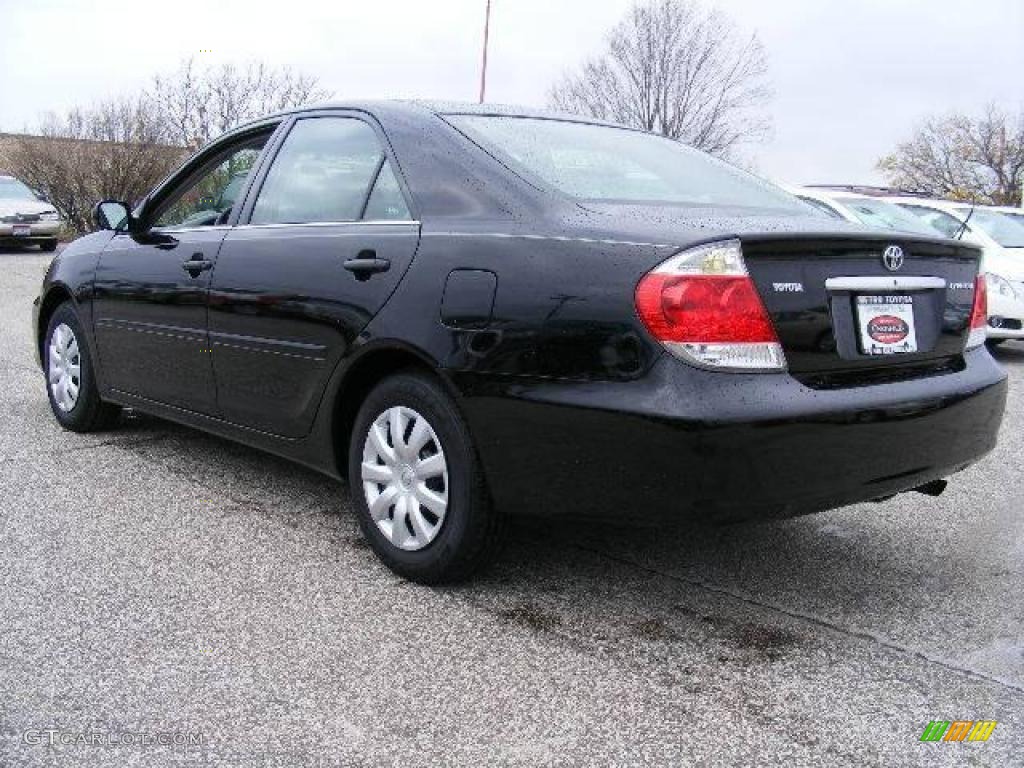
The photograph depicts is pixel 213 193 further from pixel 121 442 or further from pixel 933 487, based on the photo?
pixel 933 487

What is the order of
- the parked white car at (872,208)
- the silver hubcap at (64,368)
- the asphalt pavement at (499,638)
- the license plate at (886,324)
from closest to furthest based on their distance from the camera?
the asphalt pavement at (499,638) → the license plate at (886,324) → the silver hubcap at (64,368) → the parked white car at (872,208)

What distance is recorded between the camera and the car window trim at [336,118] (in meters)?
3.65

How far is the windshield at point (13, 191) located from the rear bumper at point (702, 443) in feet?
70.7

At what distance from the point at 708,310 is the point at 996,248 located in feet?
27.8

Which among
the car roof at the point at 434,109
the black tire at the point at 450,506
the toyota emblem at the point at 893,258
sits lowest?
the black tire at the point at 450,506

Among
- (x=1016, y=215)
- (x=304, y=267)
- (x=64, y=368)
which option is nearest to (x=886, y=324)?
(x=304, y=267)

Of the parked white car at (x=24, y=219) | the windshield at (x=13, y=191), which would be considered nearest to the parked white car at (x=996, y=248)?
the parked white car at (x=24, y=219)

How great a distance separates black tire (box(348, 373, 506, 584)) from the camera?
3217mm

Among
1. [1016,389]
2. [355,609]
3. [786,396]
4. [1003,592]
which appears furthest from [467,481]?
[1016,389]

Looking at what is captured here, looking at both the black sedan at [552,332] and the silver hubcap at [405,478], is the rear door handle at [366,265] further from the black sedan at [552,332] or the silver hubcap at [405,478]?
the silver hubcap at [405,478]

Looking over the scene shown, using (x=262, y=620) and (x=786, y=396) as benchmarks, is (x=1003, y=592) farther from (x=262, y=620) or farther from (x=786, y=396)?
(x=262, y=620)

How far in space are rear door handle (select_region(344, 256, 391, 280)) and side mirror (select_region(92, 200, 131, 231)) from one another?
1.93 meters

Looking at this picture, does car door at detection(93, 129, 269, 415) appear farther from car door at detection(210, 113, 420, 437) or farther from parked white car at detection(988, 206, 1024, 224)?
parked white car at detection(988, 206, 1024, 224)

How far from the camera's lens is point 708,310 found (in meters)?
2.81
